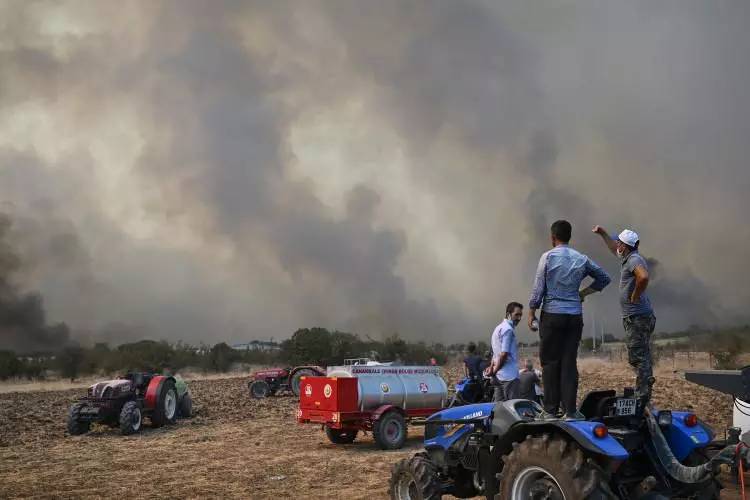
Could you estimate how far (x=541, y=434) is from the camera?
5.75 metres

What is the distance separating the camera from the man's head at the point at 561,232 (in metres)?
6.45

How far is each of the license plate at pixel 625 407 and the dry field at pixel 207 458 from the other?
4016mm

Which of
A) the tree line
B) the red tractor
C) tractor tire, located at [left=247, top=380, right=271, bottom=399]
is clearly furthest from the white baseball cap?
the tree line

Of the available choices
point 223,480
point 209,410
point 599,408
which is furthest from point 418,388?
point 209,410

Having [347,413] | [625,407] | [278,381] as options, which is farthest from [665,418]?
[278,381]

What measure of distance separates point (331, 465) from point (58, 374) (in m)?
45.4

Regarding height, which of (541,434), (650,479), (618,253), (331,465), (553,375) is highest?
(618,253)

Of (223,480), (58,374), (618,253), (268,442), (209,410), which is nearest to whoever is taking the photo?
(618,253)

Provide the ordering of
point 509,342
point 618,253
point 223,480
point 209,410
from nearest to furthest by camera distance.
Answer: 1. point 618,253
2. point 509,342
3. point 223,480
4. point 209,410

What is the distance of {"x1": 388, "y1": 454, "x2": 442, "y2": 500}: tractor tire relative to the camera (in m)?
6.69

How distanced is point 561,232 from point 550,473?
2181 mm

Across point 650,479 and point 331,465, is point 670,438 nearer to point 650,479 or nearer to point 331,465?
point 650,479

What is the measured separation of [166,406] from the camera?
65.8ft

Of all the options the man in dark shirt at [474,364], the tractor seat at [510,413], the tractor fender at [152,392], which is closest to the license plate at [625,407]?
the tractor seat at [510,413]
